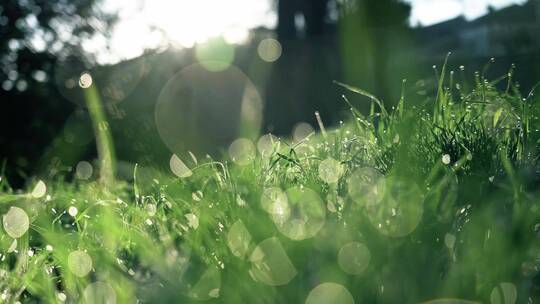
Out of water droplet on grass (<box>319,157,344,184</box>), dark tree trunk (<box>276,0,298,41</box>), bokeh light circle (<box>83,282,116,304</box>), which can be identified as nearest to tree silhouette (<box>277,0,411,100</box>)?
dark tree trunk (<box>276,0,298,41</box>)

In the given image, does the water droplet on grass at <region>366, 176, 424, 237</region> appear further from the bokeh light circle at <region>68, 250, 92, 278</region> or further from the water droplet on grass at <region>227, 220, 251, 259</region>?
the bokeh light circle at <region>68, 250, 92, 278</region>

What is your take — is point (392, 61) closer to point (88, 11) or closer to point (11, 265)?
point (88, 11)

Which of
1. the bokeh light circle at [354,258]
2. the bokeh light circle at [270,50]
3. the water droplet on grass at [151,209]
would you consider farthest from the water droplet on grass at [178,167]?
the bokeh light circle at [270,50]

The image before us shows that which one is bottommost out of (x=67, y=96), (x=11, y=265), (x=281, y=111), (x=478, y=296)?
(x=281, y=111)

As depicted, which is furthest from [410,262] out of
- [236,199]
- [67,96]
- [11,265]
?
[67,96]

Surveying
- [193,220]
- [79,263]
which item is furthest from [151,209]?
[79,263]

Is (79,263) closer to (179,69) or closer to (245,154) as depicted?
(245,154)

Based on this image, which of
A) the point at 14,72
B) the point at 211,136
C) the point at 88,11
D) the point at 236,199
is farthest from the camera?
the point at 211,136
